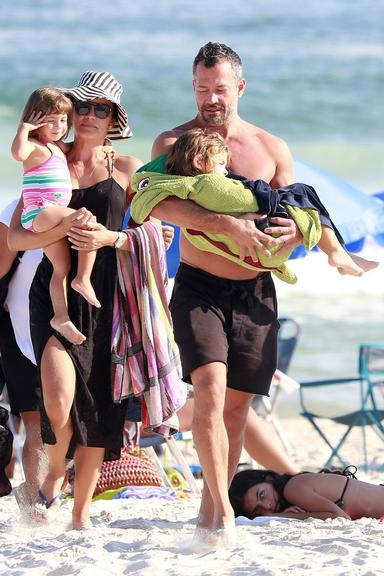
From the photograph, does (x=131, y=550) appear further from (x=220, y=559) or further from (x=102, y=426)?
(x=102, y=426)

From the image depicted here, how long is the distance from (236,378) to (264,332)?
21 cm

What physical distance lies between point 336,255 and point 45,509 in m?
1.66

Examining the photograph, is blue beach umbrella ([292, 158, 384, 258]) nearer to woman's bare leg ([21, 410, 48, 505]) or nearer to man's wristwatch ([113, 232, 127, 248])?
woman's bare leg ([21, 410, 48, 505])

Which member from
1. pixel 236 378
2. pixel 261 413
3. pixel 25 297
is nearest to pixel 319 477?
pixel 236 378

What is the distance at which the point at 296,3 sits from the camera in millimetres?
29562

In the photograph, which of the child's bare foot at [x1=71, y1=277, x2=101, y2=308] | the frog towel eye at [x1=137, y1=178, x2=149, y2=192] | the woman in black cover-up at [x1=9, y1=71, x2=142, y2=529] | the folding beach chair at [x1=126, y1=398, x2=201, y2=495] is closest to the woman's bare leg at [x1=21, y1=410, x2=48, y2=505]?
the woman in black cover-up at [x1=9, y1=71, x2=142, y2=529]

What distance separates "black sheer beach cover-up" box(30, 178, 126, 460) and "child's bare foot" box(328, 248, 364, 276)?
959 millimetres

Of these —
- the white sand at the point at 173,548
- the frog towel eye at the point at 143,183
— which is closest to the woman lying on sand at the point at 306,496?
the white sand at the point at 173,548

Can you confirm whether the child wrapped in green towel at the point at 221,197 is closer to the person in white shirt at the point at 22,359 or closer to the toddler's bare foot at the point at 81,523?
the person in white shirt at the point at 22,359

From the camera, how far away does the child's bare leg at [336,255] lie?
4.59m

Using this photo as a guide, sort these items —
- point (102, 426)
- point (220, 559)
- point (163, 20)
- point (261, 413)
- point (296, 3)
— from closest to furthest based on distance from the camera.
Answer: point (220, 559)
point (102, 426)
point (261, 413)
point (163, 20)
point (296, 3)

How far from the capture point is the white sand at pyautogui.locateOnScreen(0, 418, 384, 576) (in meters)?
4.08

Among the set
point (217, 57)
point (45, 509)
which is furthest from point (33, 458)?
point (217, 57)

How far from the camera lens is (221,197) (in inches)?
175
